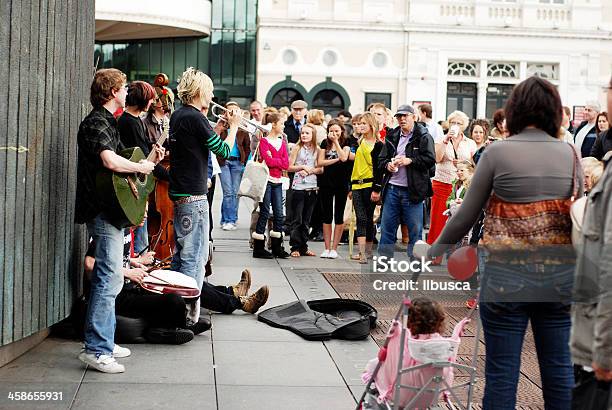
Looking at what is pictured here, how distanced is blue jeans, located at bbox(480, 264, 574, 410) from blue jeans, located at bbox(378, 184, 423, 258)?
5771mm

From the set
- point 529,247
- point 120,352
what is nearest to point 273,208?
point 120,352

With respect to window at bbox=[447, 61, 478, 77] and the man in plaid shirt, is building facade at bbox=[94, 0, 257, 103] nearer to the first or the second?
window at bbox=[447, 61, 478, 77]

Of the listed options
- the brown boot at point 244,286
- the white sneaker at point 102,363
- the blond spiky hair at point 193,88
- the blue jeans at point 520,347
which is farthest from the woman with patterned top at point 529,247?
the brown boot at point 244,286

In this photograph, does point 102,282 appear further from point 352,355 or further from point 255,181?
point 255,181

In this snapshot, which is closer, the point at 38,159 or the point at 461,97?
the point at 38,159

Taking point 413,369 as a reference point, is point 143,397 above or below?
below

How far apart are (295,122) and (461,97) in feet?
78.2

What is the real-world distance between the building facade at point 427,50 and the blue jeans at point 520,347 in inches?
1318

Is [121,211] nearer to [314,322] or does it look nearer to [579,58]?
[314,322]

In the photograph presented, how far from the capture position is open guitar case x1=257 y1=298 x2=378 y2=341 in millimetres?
7621

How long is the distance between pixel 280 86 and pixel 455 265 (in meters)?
33.3

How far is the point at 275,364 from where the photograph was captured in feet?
22.4

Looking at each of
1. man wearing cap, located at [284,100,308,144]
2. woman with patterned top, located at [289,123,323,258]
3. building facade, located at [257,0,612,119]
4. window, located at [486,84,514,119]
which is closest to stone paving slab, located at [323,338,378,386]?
woman with patterned top, located at [289,123,323,258]

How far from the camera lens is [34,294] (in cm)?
629
